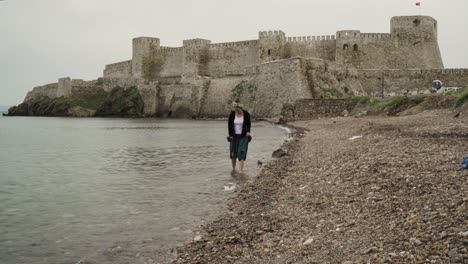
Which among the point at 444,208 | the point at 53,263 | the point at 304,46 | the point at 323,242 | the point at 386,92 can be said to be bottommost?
the point at 53,263

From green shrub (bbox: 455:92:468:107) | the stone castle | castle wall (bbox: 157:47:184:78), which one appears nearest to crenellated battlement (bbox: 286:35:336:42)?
the stone castle

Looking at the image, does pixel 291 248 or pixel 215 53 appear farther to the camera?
pixel 215 53

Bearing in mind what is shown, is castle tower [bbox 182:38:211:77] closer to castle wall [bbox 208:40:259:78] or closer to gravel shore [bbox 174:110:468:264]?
castle wall [bbox 208:40:259:78]

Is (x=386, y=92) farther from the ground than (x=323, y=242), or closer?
farther from the ground

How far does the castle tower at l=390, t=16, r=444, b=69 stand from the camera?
44469mm

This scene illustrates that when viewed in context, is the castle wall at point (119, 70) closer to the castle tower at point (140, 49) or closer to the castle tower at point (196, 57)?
the castle tower at point (140, 49)

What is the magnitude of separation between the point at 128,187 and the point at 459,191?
7.31 metres

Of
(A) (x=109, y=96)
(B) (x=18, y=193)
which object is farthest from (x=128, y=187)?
(A) (x=109, y=96)

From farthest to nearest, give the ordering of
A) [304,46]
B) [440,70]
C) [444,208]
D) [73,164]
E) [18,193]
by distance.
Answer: [304,46], [440,70], [73,164], [18,193], [444,208]

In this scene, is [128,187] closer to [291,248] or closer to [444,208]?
[291,248]

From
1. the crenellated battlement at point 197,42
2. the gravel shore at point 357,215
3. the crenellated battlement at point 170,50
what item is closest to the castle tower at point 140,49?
the crenellated battlement at point 170,50

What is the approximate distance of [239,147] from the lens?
40.5ft

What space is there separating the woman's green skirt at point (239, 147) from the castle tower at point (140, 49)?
49.1 meters

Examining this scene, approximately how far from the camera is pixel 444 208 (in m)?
4.93
